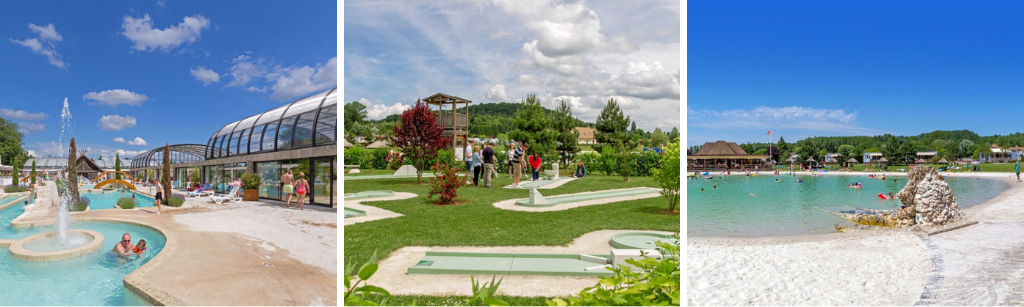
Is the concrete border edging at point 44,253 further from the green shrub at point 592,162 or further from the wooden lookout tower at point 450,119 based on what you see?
the green shrub at point 592,162

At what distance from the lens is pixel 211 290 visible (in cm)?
364

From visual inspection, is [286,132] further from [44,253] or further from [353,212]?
[353,212]

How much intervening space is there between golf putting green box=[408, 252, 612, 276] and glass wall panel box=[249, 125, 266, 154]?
34.8 ft

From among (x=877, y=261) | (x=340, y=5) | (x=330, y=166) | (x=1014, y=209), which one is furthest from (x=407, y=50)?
(x=1014, y=209)

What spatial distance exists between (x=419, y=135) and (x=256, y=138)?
4.79m

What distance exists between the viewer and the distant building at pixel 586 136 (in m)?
18.5

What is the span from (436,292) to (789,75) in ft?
144

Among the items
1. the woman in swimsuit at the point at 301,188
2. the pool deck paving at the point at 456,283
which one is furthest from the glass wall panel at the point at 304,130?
the pool deck paving at the point at 456,283

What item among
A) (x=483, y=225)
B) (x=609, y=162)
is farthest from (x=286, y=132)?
(x=609, y=162)

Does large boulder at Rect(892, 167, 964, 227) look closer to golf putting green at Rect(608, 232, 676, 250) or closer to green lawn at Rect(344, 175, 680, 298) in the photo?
green lawn at Rect(344, 175, 680, 298)

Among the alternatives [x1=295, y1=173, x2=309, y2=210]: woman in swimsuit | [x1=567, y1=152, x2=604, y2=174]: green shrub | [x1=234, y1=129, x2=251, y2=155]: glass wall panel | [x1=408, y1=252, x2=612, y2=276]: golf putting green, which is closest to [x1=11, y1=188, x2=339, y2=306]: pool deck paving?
[x1=408, y1=252, x2=612, y2=276]: golf putting green

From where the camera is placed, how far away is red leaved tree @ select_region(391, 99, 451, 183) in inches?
432

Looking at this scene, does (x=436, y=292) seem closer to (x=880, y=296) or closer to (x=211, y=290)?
(x=211, y=290)

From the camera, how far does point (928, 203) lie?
979cm
